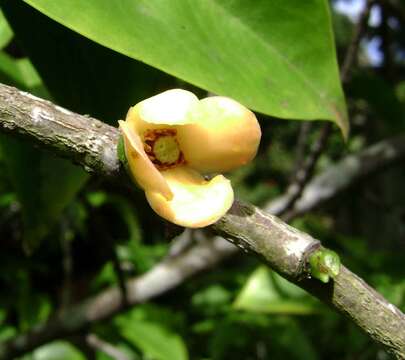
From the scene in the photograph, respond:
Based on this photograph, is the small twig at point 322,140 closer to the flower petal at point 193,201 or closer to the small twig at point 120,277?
the small twig at point 120,277

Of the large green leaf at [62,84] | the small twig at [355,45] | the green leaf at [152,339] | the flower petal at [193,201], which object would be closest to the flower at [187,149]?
the flower petal at [193,201]

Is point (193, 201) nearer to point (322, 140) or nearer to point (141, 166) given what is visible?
point (141, 166)

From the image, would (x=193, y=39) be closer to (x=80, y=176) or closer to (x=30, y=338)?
(x=80, y=176)

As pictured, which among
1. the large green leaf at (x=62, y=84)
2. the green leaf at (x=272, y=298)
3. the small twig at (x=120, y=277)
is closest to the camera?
the large green leaf at (x=62, y=84)

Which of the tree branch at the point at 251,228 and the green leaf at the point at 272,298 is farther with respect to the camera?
the green leaf at the point at 272,298

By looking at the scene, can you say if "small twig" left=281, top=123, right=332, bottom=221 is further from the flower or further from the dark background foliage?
the flower

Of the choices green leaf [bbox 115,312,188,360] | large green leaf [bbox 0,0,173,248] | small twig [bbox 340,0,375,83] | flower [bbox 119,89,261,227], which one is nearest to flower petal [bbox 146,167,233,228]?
flower [bbox 119,89,261,227]

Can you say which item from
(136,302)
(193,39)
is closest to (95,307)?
(136,302)

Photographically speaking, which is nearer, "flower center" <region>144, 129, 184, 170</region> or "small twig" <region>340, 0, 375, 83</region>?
"flower center" <region>144, 129, 184, 170</region>
